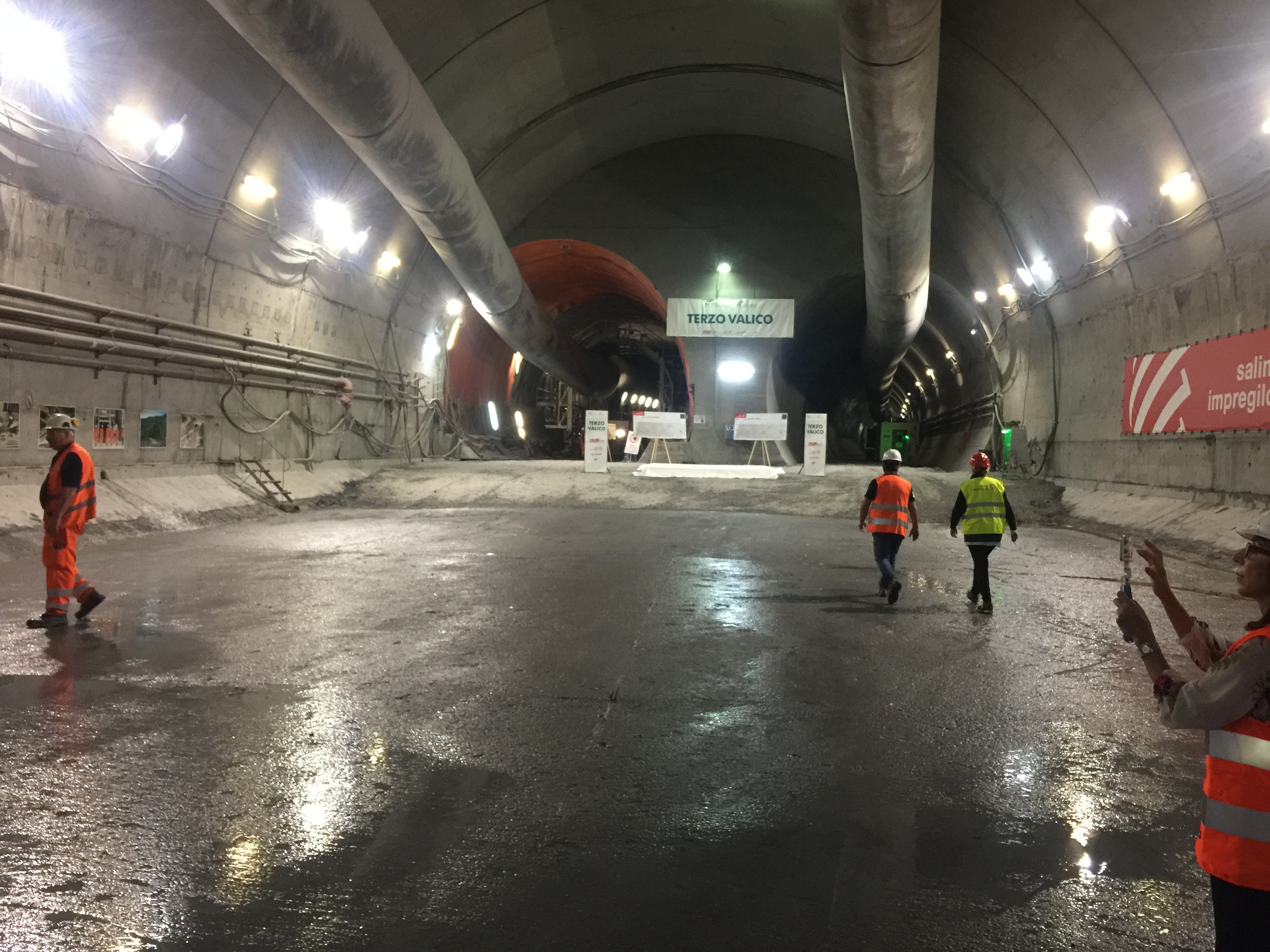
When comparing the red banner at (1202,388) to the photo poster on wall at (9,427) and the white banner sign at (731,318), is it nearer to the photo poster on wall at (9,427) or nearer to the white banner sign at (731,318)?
the white banner sign at (731,318)

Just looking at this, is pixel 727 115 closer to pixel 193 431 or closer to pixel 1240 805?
pixel 193 431

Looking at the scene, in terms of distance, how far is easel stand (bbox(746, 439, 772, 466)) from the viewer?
22.0m

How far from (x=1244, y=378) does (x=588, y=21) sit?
12973mm

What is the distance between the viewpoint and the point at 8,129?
10.1 m

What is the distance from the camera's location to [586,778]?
12.7 ft

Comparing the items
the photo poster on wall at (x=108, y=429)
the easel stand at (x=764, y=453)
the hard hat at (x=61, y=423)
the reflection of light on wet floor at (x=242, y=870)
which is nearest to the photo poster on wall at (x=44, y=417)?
the photo poster on wall at (x=108, y=429)

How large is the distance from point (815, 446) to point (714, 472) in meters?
2.42

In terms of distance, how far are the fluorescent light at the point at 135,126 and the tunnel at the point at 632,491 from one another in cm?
5

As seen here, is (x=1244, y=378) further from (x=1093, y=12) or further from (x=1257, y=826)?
(x=1257, y=826)

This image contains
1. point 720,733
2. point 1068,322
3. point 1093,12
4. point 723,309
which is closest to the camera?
point 720,733

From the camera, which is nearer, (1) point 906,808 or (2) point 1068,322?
(1) point 906,808

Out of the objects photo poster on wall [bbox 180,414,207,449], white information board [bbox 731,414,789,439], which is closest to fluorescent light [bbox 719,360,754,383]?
white information board [bbox 731,414,789,439]

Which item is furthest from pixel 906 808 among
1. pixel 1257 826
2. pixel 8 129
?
pixel 8 129

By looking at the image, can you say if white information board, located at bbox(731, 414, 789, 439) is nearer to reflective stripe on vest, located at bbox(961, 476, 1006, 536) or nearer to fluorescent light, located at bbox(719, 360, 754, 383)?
fluorescent light, located at bbox(719, 360, 754, 383)
